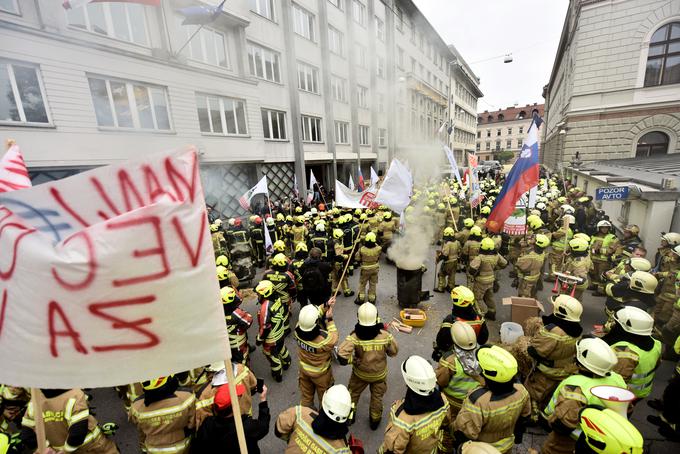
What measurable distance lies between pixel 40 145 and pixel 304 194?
11.6 metres

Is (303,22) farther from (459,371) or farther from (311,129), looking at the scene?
(459,371)

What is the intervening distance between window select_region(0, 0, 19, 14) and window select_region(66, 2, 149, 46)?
3.47 ft

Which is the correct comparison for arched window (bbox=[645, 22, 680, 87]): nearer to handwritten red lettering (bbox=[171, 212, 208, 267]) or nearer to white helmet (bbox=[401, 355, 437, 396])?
white helmet (bbox=[401, 355, 437, 396])

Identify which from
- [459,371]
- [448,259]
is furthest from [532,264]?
[459,371]

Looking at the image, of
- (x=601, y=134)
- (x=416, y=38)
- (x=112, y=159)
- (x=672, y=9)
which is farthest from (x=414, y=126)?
(x=112, y=159)

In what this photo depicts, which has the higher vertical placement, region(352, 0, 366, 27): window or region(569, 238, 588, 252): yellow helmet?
region(352, 0, 366, 27): window

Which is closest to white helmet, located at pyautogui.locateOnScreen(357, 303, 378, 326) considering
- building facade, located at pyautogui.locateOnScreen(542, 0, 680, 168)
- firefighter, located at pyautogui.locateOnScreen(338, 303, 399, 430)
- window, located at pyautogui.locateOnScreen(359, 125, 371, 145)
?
firefighter, located at pyautogui.locateOnScreen(338, 303, 399, 430)

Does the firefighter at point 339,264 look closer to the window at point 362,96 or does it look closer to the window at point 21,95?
the window at point 21,95

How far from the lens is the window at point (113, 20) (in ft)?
29.2

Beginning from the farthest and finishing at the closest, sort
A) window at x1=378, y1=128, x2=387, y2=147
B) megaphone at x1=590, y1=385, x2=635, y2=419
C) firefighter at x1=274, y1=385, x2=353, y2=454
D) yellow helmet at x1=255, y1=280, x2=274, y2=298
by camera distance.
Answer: window at x1=378, y1=128, x2=387, y2=147, yellow helmet at x1=255, y1=280, x2=274, y2=298, firefighter at x1=274, y1=385, x2=353, y2=454, megaphone at x1=590, y1=385, x2=635, y2=419

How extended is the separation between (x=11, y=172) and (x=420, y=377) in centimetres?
393

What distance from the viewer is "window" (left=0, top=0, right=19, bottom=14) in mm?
7550

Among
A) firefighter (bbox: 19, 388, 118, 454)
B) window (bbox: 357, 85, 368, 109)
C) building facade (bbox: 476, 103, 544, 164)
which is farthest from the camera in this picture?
building facade (bbox: 476, 103, 544, 164)

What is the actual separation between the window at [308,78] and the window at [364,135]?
6014mm
